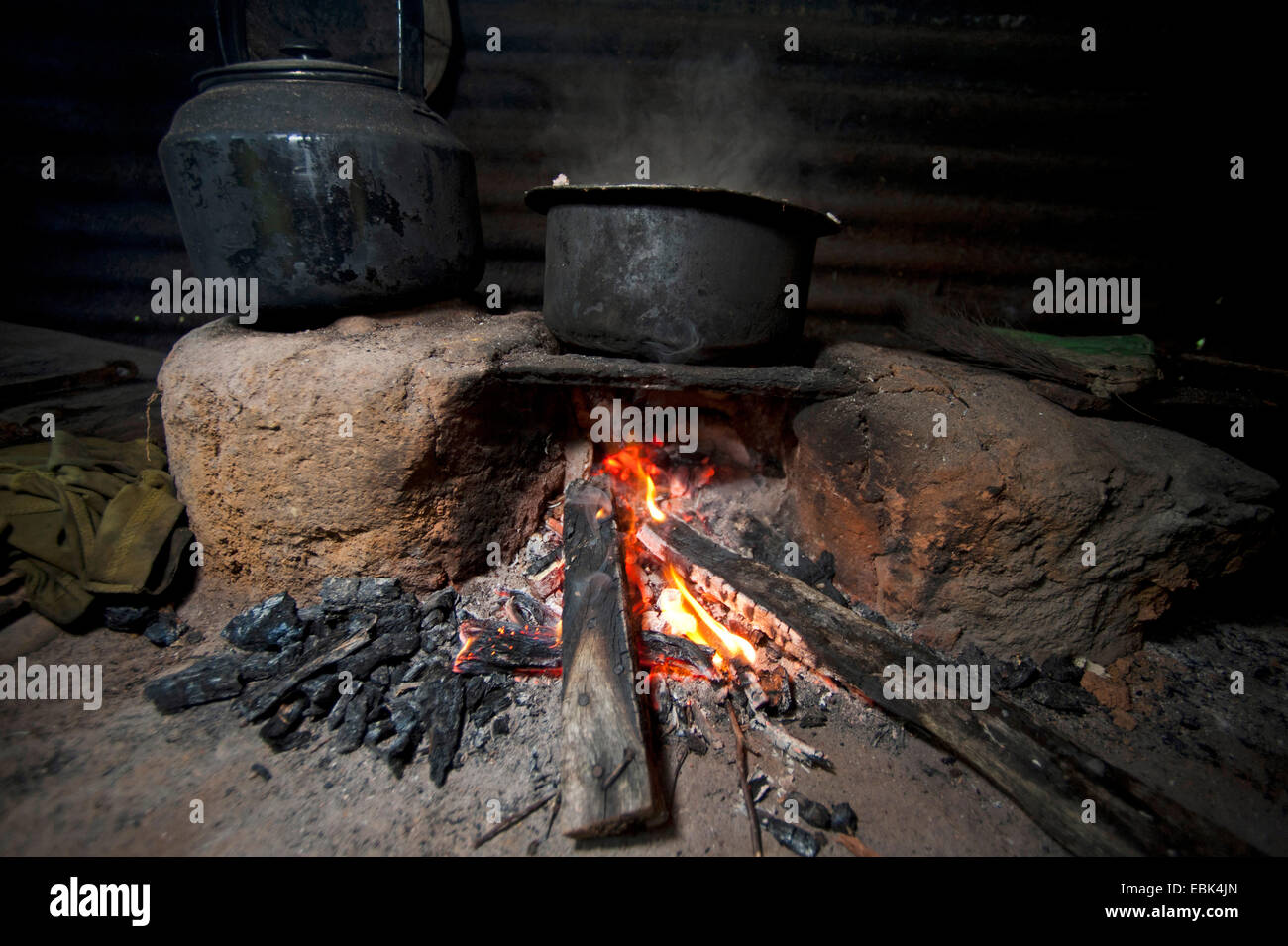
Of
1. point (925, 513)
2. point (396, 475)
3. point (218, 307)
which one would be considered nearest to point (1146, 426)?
point (925, 513)

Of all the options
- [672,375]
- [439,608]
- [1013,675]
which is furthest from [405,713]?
[1013,675]

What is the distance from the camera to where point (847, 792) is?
6.08 feet

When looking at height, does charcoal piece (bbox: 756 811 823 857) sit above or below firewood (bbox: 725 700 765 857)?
below

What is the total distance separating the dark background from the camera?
12.2ft

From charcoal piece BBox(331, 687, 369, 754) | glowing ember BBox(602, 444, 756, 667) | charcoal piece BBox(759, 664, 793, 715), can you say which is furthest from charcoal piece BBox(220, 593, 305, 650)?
charcoal piece BBox(759, 664, 793, 715)

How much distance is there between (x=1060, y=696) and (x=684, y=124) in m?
4.03

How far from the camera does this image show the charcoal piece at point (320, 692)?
2014 millimetres

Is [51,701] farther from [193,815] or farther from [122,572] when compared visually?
[193,815]

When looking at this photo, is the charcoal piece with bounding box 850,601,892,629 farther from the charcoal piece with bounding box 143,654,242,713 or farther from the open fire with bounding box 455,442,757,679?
the charcoal piece with bounding box 143,654,242,713

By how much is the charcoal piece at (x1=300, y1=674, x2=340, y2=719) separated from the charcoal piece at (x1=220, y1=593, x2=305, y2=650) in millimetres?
281

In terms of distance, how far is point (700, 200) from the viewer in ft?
6.84

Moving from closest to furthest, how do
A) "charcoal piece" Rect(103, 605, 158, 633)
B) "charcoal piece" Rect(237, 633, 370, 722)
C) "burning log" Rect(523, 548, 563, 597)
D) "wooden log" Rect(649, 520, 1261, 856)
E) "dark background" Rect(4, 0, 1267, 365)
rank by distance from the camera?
"wooden log" Rect(649, 520, 1261, 856) → "charcoal piece" Rect(237, 633, 370, 722) → "charcoal piece" Rect(103, 605, 158, 633) → "burning log" Rect(523, 548, 563, 597) → "dark background" Rect(4, 0, 1267, 365)

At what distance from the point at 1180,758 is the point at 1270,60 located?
4815 mm

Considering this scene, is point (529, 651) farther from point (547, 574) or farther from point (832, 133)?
point (832, 133)
